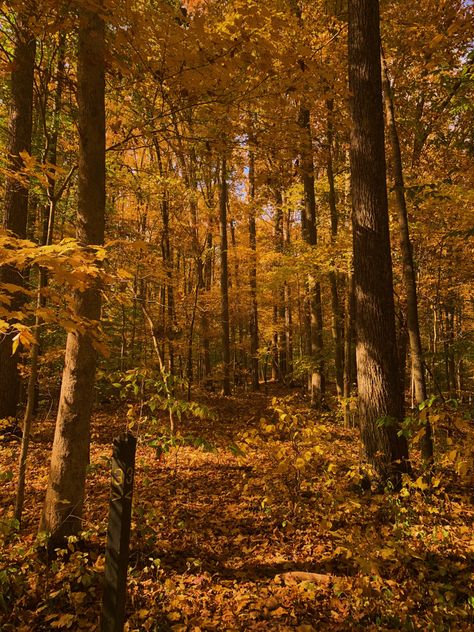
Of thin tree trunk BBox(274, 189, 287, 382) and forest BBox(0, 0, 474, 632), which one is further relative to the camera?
thin tree trunk BBox(274, 189, 287, 382)

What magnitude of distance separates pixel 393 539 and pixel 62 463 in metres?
3.57

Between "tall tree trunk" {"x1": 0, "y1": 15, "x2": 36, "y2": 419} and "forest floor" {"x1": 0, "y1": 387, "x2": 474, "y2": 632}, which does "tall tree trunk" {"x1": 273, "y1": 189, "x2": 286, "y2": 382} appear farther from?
"forest floor" {"x1": 0, "y1": 387, "x2": 474, "y2": 632}

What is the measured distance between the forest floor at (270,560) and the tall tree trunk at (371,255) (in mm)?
707

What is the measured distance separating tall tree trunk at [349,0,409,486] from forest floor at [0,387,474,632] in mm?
707

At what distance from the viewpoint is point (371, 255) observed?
514cm

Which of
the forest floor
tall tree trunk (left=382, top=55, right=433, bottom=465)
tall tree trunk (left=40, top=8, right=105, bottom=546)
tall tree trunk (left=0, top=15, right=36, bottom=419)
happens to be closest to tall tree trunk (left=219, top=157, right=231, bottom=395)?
tall tree trunk (left=0, top=15, right=36, bottom=419)

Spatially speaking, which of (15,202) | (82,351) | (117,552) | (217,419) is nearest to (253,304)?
(15,202)

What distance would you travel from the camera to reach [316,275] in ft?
35.4

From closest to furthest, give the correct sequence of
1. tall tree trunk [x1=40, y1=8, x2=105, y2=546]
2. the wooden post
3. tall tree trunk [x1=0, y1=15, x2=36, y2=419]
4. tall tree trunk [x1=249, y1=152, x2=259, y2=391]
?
the wooden post
tall tree trunk [x1=40, y1=8, x2=105, y2=546]
tall tree trunk [x1=0, y1=15, x2=36, y2=419]
tall tree trunk [x1=249, y1=152, x2=259, y2=391]

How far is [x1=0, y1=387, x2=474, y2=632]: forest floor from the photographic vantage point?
3154mm

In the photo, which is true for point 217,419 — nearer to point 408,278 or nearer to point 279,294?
point 408,278

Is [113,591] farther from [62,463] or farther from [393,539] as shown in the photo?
[393,539]

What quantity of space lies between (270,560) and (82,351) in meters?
2.97

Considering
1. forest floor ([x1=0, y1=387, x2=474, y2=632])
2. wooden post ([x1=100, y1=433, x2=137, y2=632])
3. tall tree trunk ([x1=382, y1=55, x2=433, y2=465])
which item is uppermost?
tall tree trunk ([x1=382, y1=55, x2=433, y2=465])
